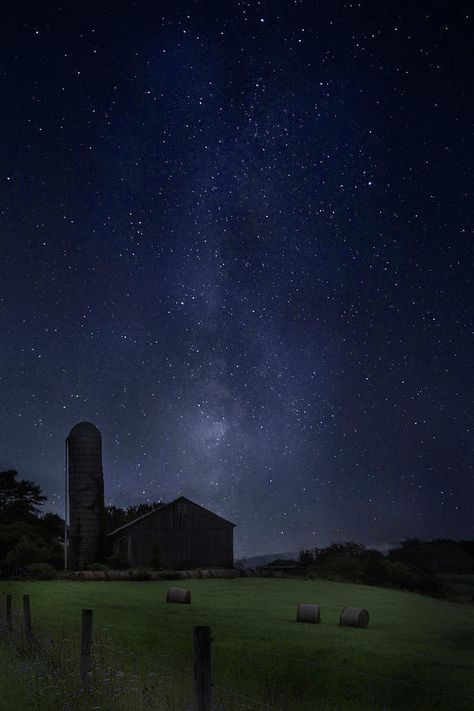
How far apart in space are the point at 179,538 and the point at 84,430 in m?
12.5

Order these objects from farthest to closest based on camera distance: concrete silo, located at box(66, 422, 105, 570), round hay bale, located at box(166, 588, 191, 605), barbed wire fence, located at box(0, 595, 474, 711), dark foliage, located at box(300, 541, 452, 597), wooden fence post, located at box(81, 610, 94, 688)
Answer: concrete silo, located at box(66, 422, 105, 570), dark foliage, located at box(300, 541, 452, 597), round hay bale, located at box(166, 588, 191, 605), wooden fence post, located at box(81, 610, 94, 688), barbed wire fence, located at box(0, 595, 474, 711)

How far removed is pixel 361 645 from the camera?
76.8ft

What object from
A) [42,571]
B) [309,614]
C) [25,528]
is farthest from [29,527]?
[309,614]

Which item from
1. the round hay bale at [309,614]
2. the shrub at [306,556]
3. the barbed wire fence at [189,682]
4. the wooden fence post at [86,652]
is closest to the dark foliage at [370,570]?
the shrub at [306,556]

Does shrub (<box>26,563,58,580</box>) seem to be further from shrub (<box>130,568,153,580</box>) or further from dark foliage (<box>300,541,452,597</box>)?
dark foliage (<box>300,541,452,597</box>)

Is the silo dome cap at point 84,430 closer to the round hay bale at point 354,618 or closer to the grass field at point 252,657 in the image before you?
the grass field at point 252,657

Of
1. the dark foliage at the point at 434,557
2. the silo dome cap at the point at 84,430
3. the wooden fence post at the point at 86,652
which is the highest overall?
the silo dome cap at the point at 84,430

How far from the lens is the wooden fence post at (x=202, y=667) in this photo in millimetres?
10211

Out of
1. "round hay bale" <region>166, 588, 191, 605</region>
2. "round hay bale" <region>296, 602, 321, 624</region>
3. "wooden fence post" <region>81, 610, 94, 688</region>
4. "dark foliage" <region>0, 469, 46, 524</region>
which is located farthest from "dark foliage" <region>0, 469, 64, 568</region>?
"wooden fence post" <region>81, 610, 94, 688</region>

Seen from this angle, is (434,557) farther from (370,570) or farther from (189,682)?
→ (189,682)

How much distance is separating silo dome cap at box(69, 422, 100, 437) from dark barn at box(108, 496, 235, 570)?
873 centimetres

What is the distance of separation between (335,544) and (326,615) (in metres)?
35.1

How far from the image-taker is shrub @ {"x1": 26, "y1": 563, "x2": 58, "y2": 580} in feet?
175

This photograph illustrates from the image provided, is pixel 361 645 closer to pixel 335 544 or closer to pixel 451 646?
pixel 451 646
